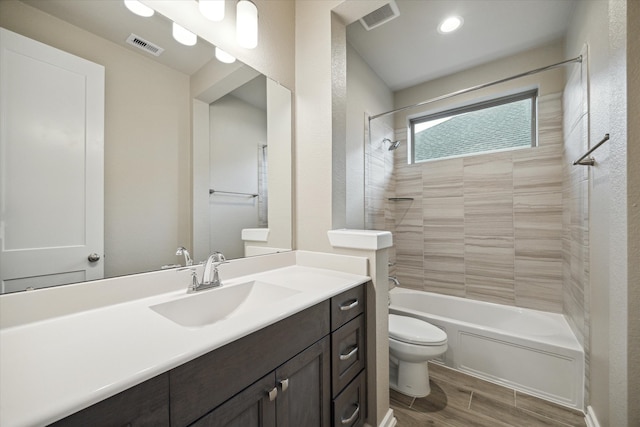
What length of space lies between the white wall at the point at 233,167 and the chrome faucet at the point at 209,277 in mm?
132

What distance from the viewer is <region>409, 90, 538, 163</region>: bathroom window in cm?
237

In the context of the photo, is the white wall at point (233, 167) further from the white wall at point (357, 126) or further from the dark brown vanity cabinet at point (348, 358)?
the white wall at point (357, 126)

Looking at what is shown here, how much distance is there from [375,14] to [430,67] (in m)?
1.03

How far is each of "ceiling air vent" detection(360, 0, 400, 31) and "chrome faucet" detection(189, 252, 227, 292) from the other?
77.4 inches

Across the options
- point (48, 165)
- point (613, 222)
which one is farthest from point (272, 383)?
point (613, 222)

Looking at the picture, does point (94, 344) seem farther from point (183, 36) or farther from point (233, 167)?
point (183, 36)

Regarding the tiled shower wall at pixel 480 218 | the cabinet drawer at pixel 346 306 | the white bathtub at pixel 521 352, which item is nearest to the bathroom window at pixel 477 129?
the tiled shower wall at pixel 480 218

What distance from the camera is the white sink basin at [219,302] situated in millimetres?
922

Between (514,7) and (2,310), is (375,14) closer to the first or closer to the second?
(514,7)

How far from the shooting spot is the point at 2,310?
2.25 ft

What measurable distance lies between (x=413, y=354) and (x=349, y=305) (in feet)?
2.69

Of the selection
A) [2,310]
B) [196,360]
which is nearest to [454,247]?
[196,360]

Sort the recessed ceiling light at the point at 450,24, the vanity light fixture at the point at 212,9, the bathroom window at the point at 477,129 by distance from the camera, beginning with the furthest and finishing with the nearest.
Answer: the bathroom window at the point at 477,129 → the recessed ceiling light at the point at 450,24 → the vanity light fixture at the point at 212,9

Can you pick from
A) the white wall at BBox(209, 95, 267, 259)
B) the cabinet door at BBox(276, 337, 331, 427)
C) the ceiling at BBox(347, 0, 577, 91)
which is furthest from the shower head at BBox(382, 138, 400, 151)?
the cabinet door at BBox(276, 337, 331, 427)
